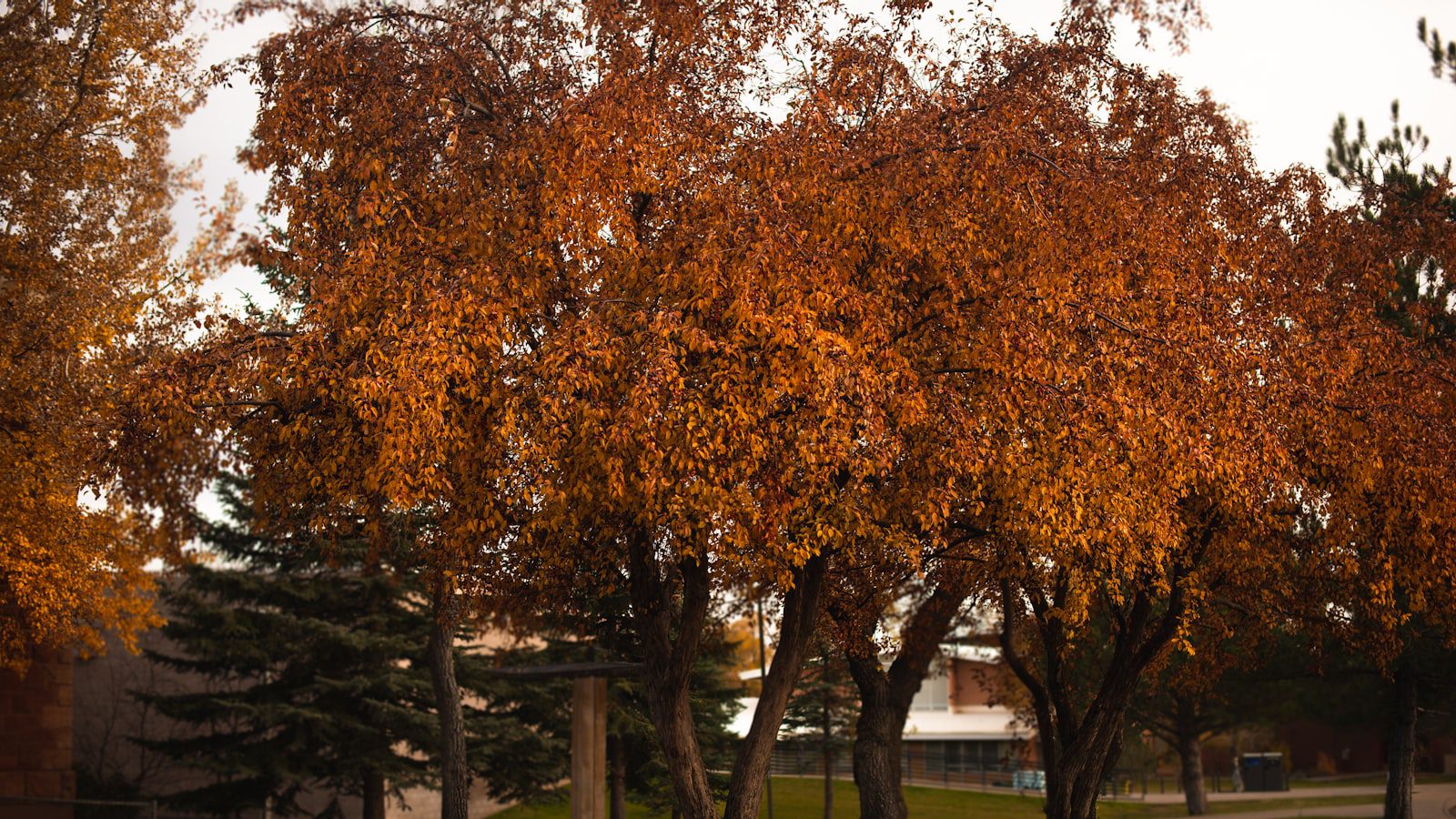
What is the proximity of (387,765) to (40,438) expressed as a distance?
26.9ft

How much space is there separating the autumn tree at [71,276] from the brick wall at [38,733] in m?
2.80

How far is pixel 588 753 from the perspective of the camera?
1294 cm

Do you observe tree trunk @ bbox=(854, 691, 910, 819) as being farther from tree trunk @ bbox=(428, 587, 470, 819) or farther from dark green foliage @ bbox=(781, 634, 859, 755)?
dark green foliage @ bbox=(781, 634, 859, 755)

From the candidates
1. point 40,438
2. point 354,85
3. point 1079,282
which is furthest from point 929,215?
point 40,438

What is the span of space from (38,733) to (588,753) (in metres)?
16.8

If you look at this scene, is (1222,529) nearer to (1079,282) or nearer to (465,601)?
(1079,282)

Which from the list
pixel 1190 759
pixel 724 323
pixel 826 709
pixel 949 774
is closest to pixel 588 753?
pixel 724 323

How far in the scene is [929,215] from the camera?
39.1ft

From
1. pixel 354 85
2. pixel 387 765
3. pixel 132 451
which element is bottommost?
pixel 387 765

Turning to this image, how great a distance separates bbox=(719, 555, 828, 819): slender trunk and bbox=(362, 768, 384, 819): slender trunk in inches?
510

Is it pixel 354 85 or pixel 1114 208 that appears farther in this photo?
pixel 354 85

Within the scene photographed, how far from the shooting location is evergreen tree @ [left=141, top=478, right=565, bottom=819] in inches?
909

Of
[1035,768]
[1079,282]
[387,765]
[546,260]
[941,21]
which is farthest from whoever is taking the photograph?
[1035,768]

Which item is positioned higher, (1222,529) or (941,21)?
(941,21)
